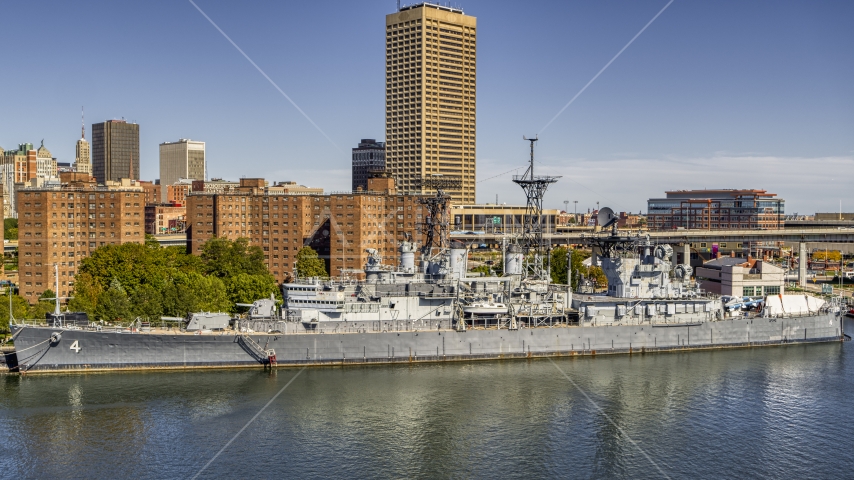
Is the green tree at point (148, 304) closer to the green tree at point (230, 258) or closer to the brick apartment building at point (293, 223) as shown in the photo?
the green tree at point (230, 258)

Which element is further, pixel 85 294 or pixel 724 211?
pixel 724 211

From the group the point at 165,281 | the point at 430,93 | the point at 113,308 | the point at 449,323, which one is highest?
the point at 430,93

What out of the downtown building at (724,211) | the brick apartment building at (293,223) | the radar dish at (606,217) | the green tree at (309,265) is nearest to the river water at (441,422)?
the radar dish at (606,217)

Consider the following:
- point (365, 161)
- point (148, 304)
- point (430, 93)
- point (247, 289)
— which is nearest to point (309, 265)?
point (247, 289)

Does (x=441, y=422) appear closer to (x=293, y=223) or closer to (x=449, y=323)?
(x=449, y=323)

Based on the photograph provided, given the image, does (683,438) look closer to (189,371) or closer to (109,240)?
(189,371)

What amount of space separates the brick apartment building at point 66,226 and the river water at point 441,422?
90.2 ft

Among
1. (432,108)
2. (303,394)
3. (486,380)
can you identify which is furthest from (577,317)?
(432,108)

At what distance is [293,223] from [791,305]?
50.8 metres

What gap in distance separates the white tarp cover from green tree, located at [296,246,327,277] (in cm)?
4170

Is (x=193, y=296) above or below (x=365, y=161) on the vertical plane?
below

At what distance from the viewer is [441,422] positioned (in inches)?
1399

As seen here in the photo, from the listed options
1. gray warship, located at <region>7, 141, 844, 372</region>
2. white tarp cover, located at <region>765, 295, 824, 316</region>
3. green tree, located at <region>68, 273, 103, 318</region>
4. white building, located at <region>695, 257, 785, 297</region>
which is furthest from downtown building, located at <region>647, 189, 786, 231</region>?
green tree, located at <region>68, 273, 103, 318</region>

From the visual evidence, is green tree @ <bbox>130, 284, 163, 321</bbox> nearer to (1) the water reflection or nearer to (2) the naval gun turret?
(1) the water reflection
